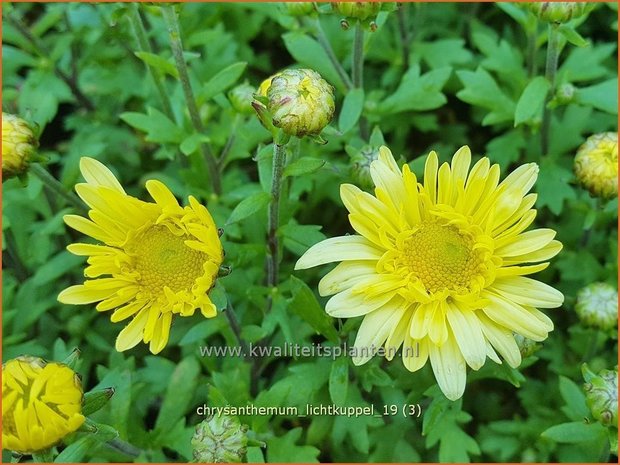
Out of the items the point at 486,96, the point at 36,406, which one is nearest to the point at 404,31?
the point at 486,96

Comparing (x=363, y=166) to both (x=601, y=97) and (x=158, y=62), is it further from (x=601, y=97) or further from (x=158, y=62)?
(x=601, y=97)

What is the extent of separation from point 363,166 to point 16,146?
Result: 1.37 metres

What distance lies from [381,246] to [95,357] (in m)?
1.96

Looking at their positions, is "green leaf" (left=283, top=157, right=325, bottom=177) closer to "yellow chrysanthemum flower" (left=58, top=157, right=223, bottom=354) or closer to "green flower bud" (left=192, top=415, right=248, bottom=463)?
"yellow chrysanthemum flower" (left=58, top=157, right=223, bottom=354)

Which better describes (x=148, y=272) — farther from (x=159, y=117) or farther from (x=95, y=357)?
(x=95, y=357)

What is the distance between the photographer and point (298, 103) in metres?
2.38

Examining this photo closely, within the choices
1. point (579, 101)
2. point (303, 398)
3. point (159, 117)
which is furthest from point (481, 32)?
point (303, 398)

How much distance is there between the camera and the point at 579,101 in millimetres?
3402

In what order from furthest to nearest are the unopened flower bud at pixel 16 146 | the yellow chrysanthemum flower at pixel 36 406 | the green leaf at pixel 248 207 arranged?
the unopened flower bud at pixel 16 146
the green leaf at pixel 248 207
the yellow chrysanthemum flower at pixel 36 406

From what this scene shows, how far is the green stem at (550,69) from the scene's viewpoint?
321 cm

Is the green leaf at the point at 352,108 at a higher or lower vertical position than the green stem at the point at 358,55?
lower

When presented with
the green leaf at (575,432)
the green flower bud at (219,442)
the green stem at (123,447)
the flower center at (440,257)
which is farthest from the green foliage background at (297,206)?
the flower center at (440,257)

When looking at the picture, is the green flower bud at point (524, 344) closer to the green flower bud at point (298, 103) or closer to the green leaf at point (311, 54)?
the green flower bud at point (298, 103)

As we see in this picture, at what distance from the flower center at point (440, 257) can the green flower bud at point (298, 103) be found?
555mm
